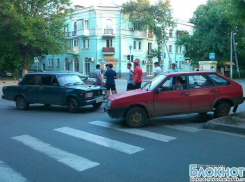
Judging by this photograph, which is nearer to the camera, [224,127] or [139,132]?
[224,127]

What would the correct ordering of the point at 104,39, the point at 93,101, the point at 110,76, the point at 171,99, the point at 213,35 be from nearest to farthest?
the point at 171,99, the point at 93,101, the point at 110,76, the point at 213,35, the point at 104,39

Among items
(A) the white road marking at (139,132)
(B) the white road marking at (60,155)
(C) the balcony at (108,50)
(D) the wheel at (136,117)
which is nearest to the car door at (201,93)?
(D) the wheel at (136,117)

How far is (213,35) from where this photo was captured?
38.0m

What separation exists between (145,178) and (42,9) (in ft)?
108

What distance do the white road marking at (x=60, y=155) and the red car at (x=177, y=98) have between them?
2337 mm

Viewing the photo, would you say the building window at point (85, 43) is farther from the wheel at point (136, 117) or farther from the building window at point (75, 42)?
the wheel at point (136, 117)

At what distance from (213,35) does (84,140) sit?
3498 centimetres

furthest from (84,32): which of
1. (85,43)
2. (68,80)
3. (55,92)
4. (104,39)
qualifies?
(55,92)

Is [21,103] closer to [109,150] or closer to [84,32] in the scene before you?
[109,150]

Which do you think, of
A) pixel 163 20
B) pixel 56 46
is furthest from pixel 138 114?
pixel 163 20

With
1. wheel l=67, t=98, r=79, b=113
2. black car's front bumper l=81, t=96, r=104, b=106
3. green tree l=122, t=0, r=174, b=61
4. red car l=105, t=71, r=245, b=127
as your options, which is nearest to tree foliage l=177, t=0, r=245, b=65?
green tree l=122, t=0, r=174, b=61

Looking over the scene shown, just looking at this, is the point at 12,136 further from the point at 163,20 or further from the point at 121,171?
the point at 163,20

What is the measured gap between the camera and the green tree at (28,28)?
31.0 m

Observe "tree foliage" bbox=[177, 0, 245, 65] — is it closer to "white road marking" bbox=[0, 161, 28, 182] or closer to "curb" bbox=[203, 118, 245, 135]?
"curb" bbox=[203, 118, 245, 135]
